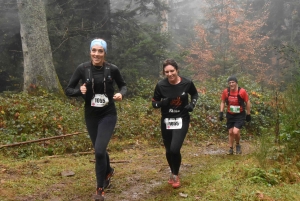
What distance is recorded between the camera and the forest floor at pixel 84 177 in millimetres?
5328

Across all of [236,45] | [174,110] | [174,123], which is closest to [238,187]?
[174,123]

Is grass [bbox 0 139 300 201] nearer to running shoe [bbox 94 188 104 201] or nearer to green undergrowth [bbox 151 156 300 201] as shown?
green undergrowth [bbox 151 156 300 201]

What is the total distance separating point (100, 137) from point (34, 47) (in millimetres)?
9346

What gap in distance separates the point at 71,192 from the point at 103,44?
253 centimetres

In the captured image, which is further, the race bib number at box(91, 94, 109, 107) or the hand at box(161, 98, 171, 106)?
the hand at box(161, 98, 171, 106)

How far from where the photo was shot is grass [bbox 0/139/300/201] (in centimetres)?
485

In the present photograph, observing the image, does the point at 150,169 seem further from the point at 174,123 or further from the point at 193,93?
the point at 193,93

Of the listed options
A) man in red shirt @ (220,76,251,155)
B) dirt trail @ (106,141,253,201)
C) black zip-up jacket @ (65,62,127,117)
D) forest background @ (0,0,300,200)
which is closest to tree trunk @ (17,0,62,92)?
forest background @ (0,0,300,200)

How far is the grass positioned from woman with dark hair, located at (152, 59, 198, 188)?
0.59 meters

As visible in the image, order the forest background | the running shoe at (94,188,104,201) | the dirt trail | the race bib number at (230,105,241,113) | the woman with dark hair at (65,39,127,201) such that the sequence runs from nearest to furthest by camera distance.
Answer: the running shoe at (94,188,104,201) → the woman with dark hair at (65,39,127,201) → the dirt trail → the forest background → the race bib number at (230,105,241,113)

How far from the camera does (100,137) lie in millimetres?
4875

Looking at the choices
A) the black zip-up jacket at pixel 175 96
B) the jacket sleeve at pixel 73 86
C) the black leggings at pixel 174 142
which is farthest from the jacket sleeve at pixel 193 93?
the jacket sleeve at pixel 73 86

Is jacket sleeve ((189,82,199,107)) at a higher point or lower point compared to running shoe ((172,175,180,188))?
higher

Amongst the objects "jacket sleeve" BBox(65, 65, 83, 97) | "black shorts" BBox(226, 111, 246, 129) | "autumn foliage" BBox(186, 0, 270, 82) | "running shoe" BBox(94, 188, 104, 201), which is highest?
"autumn foliage" BBox(186, 0, 270, 82)
